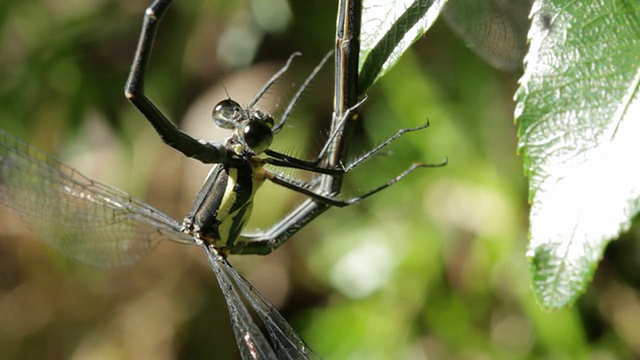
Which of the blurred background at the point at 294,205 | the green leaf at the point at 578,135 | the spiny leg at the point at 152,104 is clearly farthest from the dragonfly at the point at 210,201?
the green leaf at the point at 578,135

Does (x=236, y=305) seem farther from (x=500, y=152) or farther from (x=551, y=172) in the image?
(x=500, y=152)

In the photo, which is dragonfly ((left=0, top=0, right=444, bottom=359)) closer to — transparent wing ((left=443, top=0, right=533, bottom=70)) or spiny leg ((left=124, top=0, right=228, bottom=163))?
spiny leg ((left=124, top=0, right=228, bottom=163))

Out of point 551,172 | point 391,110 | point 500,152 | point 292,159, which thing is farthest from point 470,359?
point 551,172

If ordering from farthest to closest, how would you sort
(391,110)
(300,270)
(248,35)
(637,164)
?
(300,270)
(248,35)
(391,110)
(637,164)

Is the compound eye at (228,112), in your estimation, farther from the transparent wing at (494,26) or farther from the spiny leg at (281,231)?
the transparent wing at (494,26)

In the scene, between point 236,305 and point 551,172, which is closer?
point 551,172

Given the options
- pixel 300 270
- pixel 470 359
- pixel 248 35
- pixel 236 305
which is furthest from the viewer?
pixel 300 270

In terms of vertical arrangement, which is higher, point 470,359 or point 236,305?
point 236,305

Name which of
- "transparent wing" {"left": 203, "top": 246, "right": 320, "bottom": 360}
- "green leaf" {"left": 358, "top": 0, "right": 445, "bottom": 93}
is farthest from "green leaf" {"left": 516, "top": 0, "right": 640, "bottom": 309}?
"transparent wing" {"left": 203, "top": 246, "right": 320, "bottom": 360}
